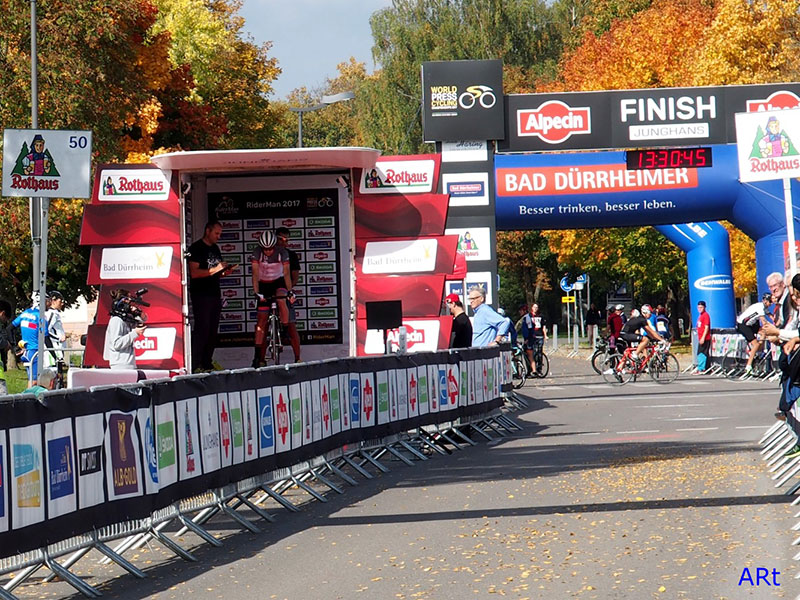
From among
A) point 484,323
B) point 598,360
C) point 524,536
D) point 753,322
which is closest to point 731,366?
point 598,360

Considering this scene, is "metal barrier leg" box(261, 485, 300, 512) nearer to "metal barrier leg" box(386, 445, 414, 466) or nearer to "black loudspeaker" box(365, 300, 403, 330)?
"metal barrier leg" box(386, 445, 414, 466)

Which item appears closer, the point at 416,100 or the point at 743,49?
the point at 743,49

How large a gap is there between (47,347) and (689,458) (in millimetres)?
12482

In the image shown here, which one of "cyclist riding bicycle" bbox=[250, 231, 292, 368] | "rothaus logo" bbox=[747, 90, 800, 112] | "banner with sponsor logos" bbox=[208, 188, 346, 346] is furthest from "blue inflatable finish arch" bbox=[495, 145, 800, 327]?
"cyclist riding bicycle" bbox=[250, 231, 292, 368]

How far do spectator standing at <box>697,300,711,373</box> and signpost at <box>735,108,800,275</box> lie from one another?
14271 millimetres

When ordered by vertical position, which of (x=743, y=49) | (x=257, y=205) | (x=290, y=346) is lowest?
(x=290, y=346)

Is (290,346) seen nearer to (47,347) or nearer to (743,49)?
(47,347)

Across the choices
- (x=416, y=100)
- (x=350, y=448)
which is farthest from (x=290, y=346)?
(x=416, y=100)

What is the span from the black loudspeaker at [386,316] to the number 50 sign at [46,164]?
5961 mm

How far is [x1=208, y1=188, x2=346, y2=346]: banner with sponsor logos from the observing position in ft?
68.8

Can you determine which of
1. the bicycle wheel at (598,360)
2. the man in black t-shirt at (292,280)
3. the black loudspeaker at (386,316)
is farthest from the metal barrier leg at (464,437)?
the bicycle wheel at (598,360)

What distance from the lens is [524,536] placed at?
9.98m

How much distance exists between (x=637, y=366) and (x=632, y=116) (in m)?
5.77

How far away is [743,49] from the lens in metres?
47.5
